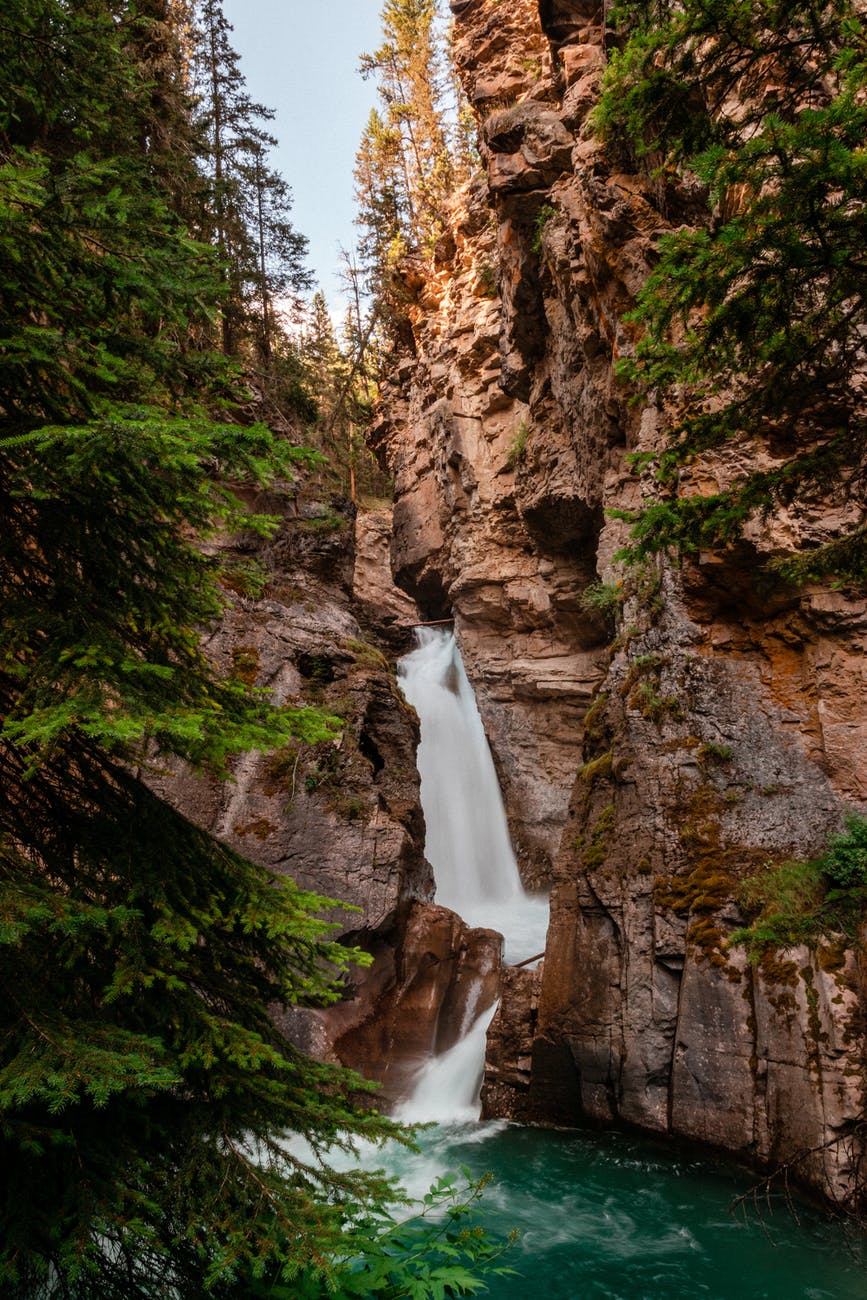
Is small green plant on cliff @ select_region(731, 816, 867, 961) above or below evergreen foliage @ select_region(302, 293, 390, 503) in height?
below

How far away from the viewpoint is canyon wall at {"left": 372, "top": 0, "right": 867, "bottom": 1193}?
23.8 ft

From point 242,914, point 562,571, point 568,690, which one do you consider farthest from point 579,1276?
point 562,571

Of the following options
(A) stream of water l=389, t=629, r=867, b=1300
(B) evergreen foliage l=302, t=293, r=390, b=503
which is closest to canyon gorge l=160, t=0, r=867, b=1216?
(A) stream of water l=389, t=629, r=867, b=1300

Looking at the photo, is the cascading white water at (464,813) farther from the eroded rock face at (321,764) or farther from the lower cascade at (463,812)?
the eroded rock face at (321,764)

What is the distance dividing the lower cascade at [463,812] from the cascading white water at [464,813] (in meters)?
0.02

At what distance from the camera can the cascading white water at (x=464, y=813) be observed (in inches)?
630

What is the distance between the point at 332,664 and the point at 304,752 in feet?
7.15

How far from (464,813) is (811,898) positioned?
36.3 feet

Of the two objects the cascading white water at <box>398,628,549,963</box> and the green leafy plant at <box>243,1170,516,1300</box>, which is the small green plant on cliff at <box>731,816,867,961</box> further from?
the cascading white water at <box>398,628,549,963</box>

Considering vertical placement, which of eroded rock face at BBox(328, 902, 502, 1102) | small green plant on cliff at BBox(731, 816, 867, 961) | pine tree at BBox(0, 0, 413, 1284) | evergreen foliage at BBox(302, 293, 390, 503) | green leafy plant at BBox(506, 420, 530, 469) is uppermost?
evergreen foliage at BBox(302, 293, 390, 503)

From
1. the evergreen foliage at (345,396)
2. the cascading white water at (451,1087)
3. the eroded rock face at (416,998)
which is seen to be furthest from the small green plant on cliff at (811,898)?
the evergreen foliage at (345,396)

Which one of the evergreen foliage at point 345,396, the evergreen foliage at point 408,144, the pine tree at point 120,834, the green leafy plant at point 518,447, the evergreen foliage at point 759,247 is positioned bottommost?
the pine tree at point 120,834

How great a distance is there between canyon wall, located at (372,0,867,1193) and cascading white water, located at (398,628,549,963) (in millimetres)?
804

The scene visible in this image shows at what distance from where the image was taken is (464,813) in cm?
1800
